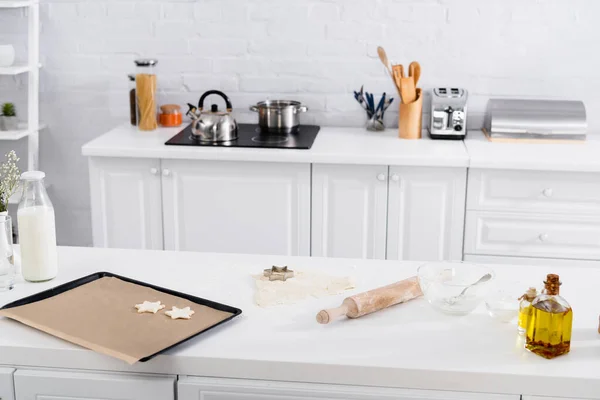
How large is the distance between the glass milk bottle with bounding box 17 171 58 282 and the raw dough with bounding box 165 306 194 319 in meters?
0.38

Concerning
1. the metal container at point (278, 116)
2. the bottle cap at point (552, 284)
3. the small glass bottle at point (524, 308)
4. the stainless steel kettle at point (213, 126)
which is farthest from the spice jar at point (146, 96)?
the bottle cap at point (552, 284)

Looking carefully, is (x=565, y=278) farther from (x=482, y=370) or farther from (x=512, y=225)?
(x=512, y=225)

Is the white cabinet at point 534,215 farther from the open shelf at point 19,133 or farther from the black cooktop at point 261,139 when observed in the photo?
the open shelf at point 19,133

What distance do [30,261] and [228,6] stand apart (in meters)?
2.35

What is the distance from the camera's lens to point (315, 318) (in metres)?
1.93

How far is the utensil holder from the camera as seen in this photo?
152 inches

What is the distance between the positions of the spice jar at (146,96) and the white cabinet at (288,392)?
96.1 inches

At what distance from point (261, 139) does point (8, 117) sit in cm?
132

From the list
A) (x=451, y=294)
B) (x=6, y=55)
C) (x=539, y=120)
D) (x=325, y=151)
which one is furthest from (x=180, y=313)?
(x=6, y=55)

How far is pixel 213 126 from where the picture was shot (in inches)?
148

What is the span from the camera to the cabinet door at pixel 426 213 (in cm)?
359

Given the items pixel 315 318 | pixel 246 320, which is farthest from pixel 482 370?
pixel 246 320

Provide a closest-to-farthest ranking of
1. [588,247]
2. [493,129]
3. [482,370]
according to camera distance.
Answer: [482,370] < [588,247] < [493,129]

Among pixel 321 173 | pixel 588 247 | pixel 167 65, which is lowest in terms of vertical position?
pixel 588 247
